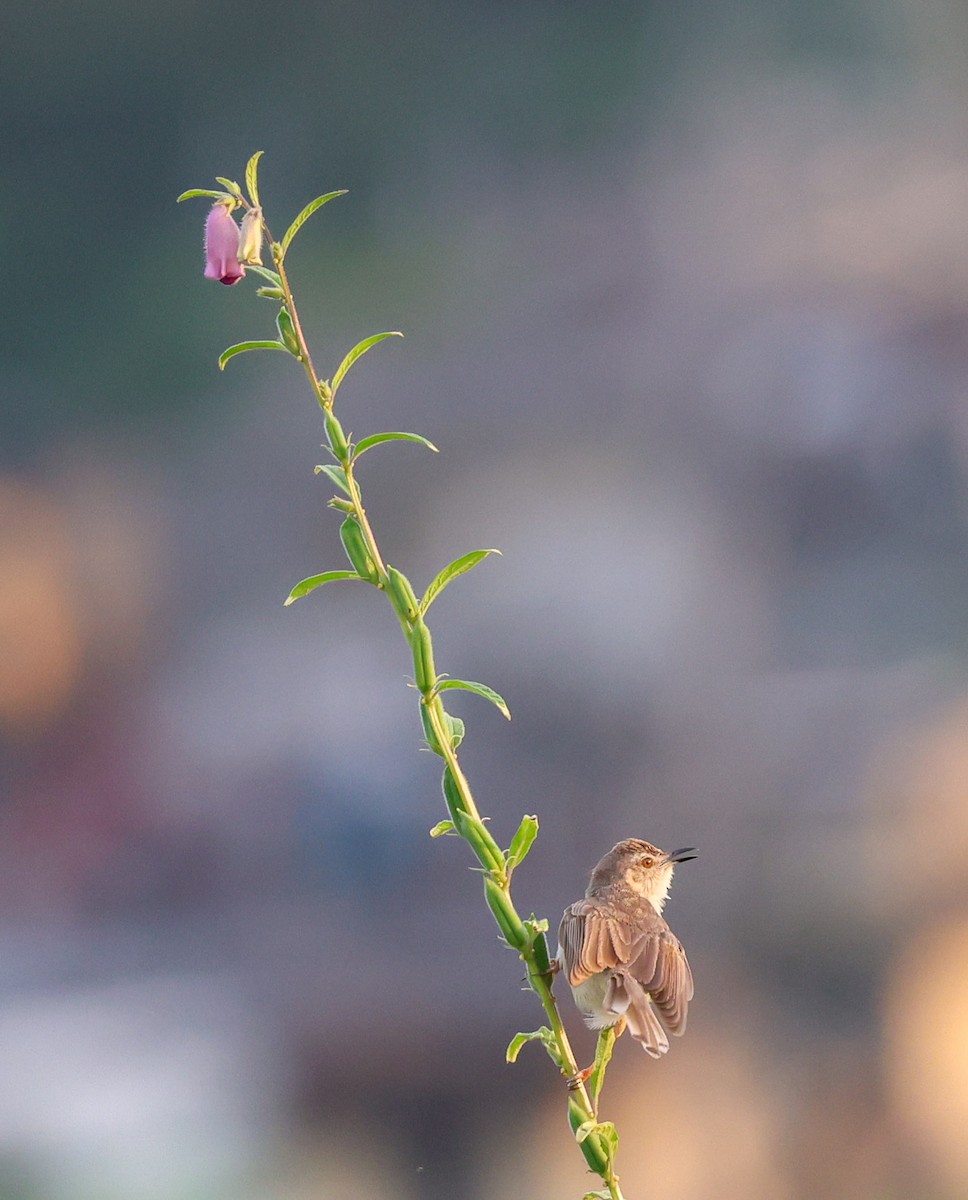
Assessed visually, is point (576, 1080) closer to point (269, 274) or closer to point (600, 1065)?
point (600, 1065)

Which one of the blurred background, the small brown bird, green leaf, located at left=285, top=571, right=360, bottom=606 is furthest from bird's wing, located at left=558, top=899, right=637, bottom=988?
the blurred background

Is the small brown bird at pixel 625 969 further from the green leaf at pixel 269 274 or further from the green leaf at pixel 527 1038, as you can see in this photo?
the green leaf at pixel 269 274

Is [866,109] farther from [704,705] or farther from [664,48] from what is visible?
[704,705]

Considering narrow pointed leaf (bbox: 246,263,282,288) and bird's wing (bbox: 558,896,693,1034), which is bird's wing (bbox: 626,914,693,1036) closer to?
bird's wing (bbox: 558,896,693,1034)

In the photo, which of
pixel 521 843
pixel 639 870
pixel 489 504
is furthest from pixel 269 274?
pixel 489 504

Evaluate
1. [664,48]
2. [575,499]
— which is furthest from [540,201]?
[575,499]

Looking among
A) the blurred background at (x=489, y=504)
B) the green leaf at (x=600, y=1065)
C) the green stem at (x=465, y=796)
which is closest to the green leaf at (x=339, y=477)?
the green stem at (x=465, y=796)
